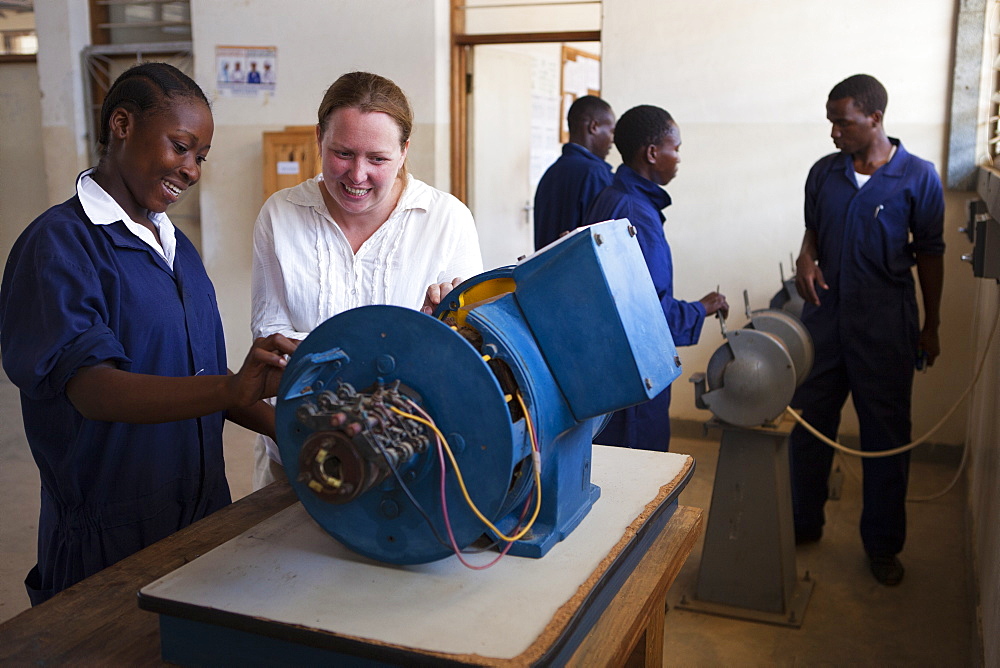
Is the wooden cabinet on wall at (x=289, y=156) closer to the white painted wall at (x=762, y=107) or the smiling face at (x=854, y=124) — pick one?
the white painted wall at (x=762, y=107)

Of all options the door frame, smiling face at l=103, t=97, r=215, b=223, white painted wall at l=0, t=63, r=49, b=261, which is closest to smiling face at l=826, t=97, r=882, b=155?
the door frame

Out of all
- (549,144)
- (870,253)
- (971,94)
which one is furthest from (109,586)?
(549,144)

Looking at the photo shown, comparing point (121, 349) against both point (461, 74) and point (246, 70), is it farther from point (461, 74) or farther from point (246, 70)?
point (246, 70)

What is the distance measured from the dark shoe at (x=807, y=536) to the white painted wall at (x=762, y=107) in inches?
46.0

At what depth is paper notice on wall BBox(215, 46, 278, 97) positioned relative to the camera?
206 inches

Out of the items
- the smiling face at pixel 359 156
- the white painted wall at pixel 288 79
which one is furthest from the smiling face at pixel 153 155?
the white painted wall at pixel 288 79

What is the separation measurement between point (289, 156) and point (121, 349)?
4120mm

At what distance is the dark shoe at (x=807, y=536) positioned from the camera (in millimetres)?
3488

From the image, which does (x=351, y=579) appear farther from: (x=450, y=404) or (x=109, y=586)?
(x=109, y=586)

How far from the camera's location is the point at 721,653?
8.92 feet

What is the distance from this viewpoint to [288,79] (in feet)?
17.1

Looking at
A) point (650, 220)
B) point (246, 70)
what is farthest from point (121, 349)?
point (246, 70)

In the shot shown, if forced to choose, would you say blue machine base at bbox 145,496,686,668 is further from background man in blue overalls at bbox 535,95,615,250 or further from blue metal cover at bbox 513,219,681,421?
background man in blue overalls at bbox 535,95,615,250

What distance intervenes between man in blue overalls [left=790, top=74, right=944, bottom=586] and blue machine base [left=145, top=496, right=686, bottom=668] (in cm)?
235
